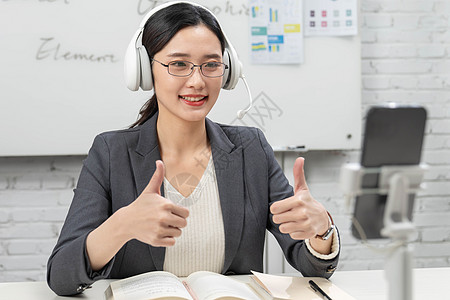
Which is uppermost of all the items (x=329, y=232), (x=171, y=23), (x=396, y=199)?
(x=171, y=23)

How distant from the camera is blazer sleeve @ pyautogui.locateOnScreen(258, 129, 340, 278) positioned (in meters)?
1.08

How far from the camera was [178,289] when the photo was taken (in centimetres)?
88

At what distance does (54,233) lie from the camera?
2014 mm

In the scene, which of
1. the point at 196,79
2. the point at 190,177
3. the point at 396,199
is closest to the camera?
the point at 396,199

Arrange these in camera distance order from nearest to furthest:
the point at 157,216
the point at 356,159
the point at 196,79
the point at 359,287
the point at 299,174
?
1. the point at 157,216
2. the point at 299,174
3. the point at 359,287
4. the point at 196,79
5. the point at 356,159

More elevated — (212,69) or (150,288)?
(212,69)

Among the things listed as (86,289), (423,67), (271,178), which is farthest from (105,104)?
(423,67)

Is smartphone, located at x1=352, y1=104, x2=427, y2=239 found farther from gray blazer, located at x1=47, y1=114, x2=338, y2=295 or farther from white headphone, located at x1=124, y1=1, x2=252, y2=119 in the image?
white headphone, located at x1=124, y1=1, x2=252, y2=119

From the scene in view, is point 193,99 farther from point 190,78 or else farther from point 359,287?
point 359,287

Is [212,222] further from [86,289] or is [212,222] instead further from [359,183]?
[359,183]

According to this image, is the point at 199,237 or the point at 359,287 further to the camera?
the point at 199,237

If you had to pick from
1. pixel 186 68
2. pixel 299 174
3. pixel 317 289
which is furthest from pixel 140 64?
pixel 317 289

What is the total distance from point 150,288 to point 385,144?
1.76 ft

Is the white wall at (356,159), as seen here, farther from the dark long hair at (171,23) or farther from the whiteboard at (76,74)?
the dark long hair at (171,23)
